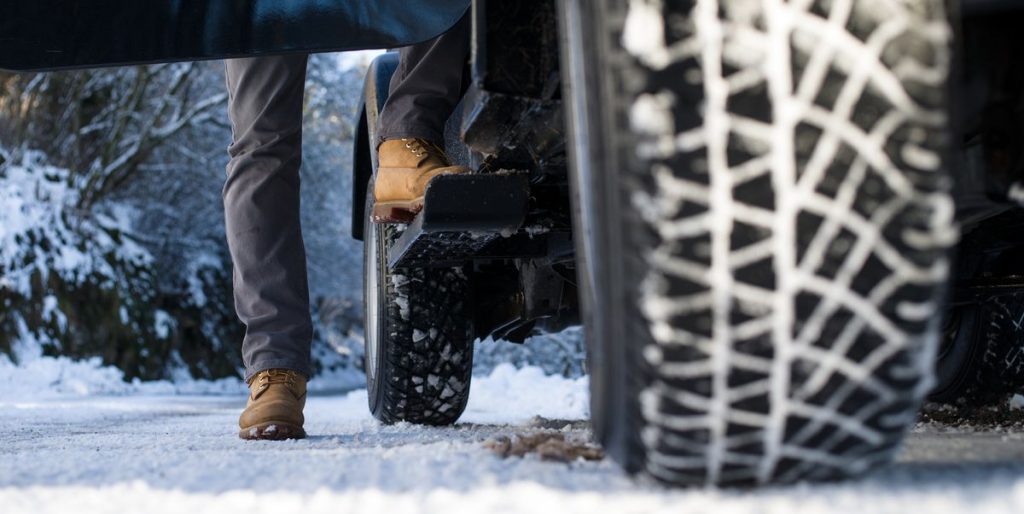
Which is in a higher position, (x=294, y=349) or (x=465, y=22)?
(x=465, y=22)

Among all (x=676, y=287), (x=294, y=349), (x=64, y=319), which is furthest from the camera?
(x=64, y=319)

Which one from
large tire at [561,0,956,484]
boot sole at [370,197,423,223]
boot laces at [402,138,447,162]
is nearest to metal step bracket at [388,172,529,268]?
boot sole at [370,197,423,223]

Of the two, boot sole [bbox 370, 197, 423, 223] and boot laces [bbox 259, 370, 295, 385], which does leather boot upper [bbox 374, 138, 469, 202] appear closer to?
boot sole [bbox 370, 197, 423, 223]

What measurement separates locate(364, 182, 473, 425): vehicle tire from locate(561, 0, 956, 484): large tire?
4.92 feet

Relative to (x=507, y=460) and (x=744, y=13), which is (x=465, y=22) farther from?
(x=744, y=13)

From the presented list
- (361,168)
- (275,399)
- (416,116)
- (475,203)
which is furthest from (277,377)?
(361,168)

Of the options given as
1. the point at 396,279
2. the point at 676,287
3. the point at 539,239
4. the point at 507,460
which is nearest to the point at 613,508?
the point at 676,287

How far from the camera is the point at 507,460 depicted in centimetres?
123

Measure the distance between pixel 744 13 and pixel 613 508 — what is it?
1.43 ft

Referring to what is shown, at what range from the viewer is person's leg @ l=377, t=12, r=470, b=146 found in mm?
1991

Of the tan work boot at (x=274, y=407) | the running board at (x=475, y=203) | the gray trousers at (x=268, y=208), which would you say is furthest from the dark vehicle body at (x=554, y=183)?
the tan work boot at (x=274, y=407)

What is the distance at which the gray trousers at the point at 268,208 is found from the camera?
213 cm

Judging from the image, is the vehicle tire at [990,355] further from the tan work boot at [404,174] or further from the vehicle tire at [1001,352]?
A: the tan work boot at [404,174]

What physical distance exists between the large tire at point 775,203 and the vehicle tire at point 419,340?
150cm
